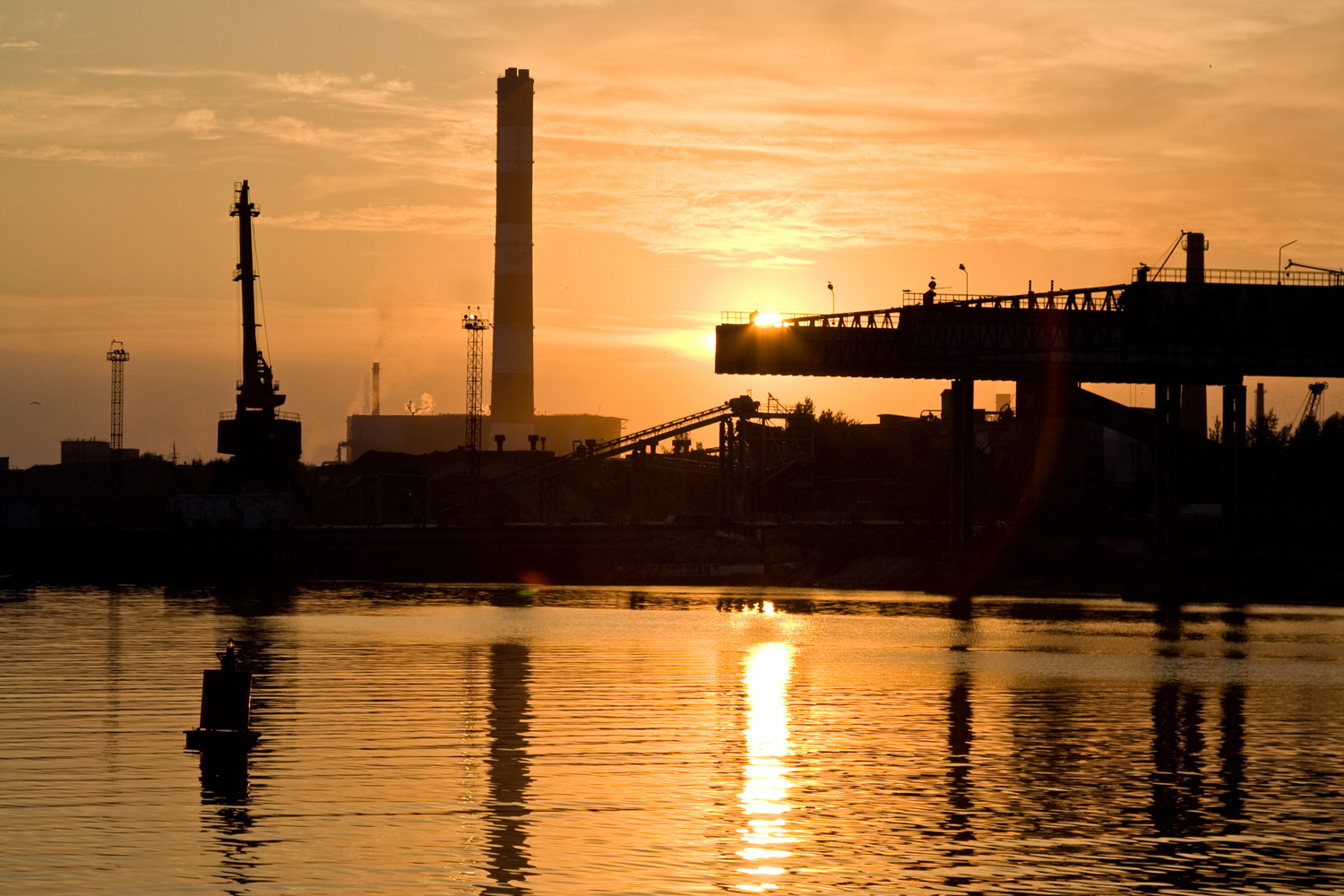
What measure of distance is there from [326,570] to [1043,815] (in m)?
102

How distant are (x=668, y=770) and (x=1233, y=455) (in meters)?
86.1

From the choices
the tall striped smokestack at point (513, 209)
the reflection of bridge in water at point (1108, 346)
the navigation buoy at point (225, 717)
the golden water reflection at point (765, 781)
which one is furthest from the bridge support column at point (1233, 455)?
the navigation buoy at point (225, 717)

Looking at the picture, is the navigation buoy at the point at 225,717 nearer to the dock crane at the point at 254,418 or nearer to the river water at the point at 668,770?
the river water at the point at 668,770

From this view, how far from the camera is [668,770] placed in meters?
29.2

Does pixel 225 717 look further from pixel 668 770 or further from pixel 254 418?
pixel 254 418

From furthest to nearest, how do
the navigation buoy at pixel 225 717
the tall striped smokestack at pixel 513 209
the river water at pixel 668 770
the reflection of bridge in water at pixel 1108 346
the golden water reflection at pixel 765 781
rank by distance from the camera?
the tall striped smokestack at pixel 513 209
the reflection of bridge in water at pixel 1108 346
the navigation buoy at pixel 225 717
the golden water reflection at pixel 765 781
the river water at pixel 668 770

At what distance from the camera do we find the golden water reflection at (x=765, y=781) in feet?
70.8

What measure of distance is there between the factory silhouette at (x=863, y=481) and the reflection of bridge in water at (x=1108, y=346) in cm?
18

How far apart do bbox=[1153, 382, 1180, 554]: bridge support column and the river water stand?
45.4 metres

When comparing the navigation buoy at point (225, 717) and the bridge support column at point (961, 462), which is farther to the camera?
the bridge support column at point (961, 462)

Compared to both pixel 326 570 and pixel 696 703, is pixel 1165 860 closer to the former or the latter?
pixel 696 703

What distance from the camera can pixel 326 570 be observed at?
122250mm

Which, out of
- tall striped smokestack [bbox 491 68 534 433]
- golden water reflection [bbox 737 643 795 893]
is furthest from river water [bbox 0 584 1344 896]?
tall striped smokestack [bbox 491 68 534 433]

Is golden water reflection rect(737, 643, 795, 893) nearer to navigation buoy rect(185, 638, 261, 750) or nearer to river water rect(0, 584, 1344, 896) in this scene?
river water rect(0, 584, 1344, 896)
